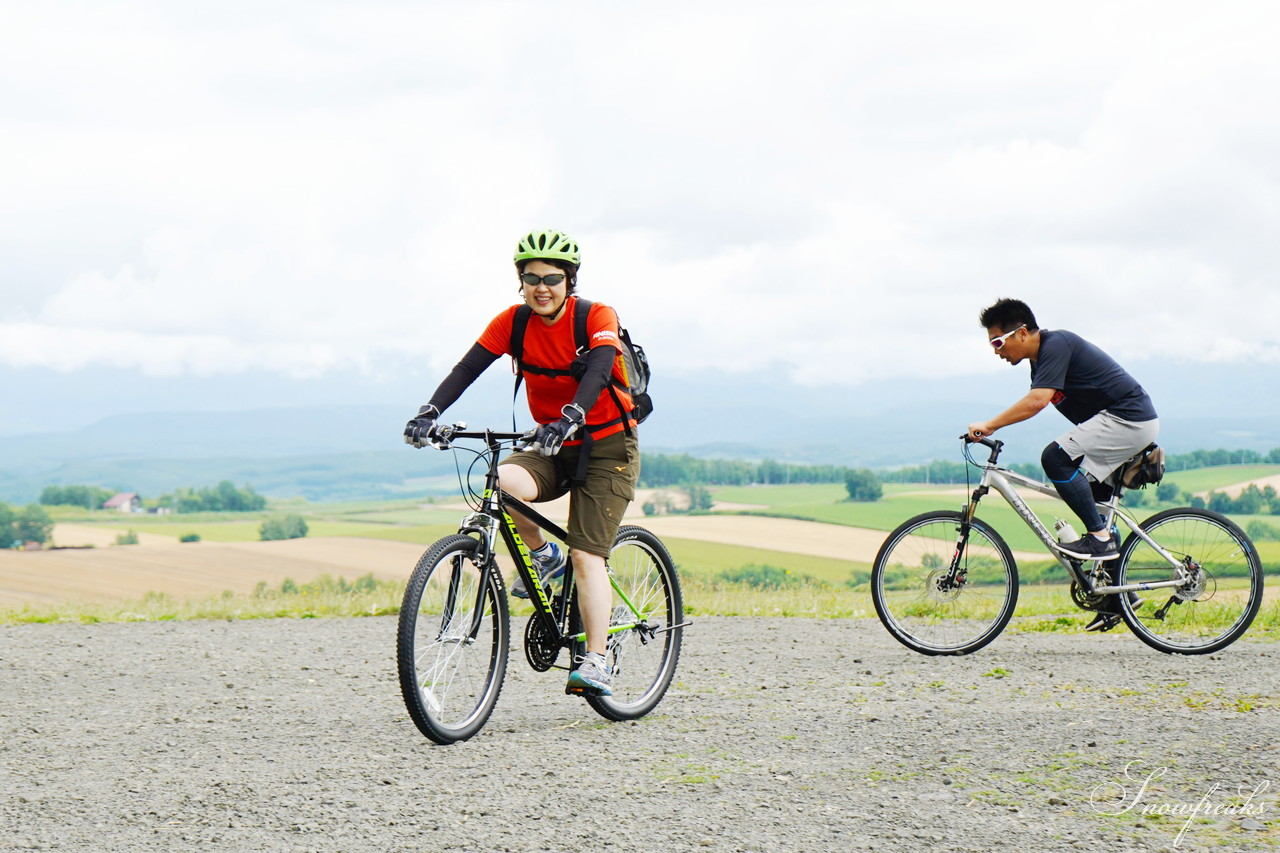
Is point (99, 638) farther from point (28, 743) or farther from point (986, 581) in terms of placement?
point (986, 581)

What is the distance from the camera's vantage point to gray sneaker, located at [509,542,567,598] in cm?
588

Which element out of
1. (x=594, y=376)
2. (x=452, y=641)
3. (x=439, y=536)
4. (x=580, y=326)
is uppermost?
(x=580, y=326)

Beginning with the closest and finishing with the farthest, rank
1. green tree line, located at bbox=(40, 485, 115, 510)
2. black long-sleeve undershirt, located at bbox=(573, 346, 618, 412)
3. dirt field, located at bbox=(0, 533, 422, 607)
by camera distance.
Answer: black long-sleeve undershirt, located at bbox=(573, 346, 618, 412) → dirt field, located at bbox=(0, 533, 422, 607) → green tree line, located at bbox=(40, 485, 115, 510)

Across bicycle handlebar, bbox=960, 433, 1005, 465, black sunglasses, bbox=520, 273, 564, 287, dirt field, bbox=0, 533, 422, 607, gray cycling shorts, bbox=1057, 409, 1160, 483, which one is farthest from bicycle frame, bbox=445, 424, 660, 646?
dirt field, bbox=0, 533, 422, 607

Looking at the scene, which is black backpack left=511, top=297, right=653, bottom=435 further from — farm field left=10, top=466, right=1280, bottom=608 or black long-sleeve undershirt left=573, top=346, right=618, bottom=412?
farm field left=10, top=466, right=1280, bottom=608

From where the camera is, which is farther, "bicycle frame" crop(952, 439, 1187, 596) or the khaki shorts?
"bicycle frame" crop(952, 439, 1187, 596)

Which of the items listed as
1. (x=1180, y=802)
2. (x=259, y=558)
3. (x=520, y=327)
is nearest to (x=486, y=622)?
(x=520, y=327)

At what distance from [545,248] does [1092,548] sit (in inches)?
192

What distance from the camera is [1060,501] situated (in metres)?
8.35

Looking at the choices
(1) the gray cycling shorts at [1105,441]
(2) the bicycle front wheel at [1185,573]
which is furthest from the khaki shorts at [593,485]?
(2) the bicycle front wheel at [1185,573]

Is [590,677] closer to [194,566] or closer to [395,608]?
[395,608]

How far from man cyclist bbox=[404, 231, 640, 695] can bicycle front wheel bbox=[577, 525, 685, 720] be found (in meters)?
0.32

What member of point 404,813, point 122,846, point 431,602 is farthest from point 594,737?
point 122,846

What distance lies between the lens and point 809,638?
8.95m
